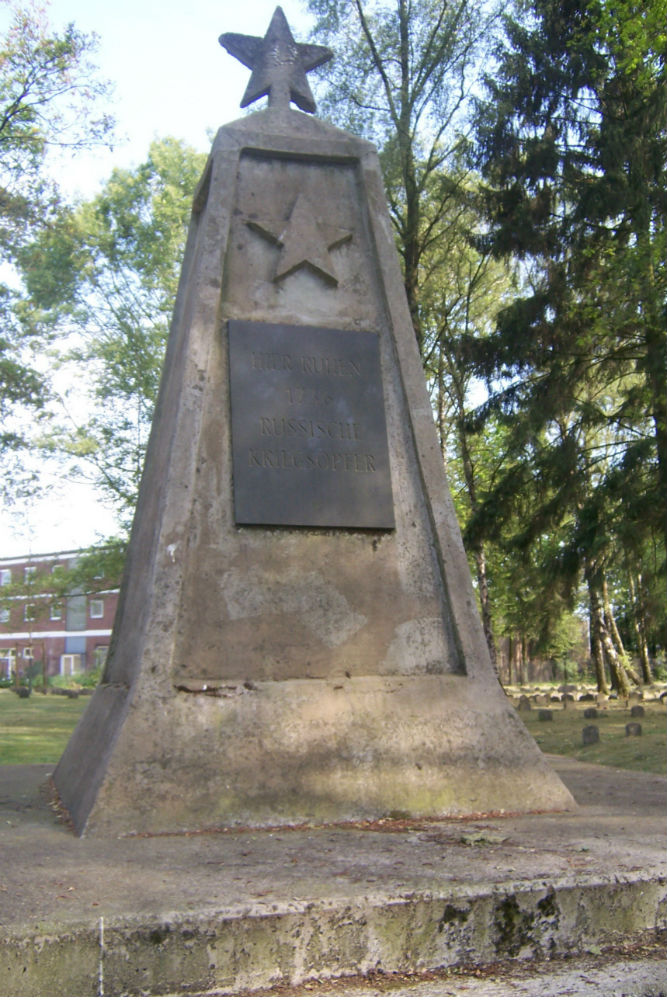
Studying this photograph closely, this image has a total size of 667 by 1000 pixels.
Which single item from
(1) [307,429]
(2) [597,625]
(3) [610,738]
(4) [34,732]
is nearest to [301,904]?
(1) [307,429]

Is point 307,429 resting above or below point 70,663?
above

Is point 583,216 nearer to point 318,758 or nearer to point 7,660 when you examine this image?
point 318,758

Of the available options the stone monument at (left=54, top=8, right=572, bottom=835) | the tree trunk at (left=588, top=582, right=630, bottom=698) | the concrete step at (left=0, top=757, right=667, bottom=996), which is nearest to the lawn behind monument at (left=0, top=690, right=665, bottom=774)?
the tree trunk at (left=588, top=582, right=630, bottom=698)

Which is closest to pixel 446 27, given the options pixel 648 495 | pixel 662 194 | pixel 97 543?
pixel 662 194

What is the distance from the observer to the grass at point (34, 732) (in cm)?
1168

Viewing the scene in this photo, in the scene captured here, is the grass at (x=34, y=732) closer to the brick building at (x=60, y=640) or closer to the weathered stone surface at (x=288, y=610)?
the weathered stone surface at (x=288, y=610)

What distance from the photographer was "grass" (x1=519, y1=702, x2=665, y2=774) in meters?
10.2

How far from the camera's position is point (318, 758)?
4.50 metres

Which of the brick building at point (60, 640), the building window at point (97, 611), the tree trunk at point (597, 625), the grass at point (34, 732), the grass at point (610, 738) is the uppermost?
the building window at point (97, 611)

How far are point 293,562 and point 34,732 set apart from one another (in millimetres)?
12435

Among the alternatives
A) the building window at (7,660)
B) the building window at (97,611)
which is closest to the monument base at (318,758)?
the building window at (97,611)

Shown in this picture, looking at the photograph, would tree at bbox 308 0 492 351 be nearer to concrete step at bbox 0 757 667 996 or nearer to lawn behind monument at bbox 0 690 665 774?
lawn behind monument at bbox 0 690 665 774

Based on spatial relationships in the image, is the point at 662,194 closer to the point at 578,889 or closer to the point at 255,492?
the point at 255,492

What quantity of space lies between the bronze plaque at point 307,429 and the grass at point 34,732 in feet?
22.8
